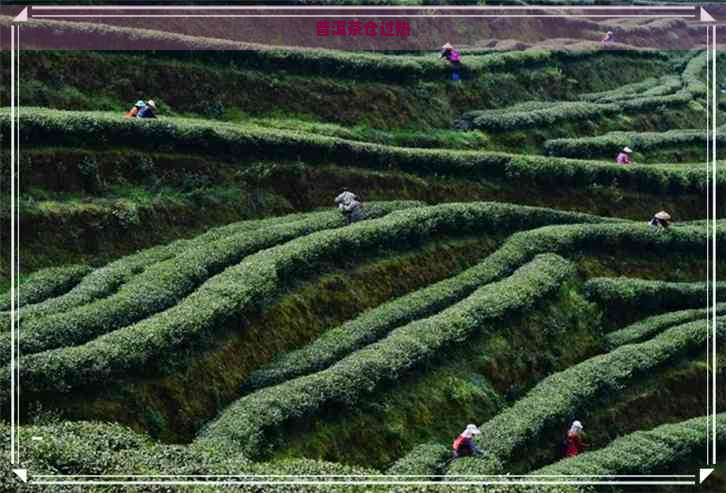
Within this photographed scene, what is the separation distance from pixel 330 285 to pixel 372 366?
379cm

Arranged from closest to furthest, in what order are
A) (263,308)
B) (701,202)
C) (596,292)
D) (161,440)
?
(161,440), (263,308), (596,292), (701,202)

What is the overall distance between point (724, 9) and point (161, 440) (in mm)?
71000

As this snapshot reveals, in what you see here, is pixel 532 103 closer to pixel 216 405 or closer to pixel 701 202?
pixel 701 202

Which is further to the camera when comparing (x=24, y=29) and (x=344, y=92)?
(x=344, y=92)

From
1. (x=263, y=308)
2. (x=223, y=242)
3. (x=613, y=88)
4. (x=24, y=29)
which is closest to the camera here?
(x=263, y=308)

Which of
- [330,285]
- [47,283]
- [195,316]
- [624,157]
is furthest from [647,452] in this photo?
[624,157]

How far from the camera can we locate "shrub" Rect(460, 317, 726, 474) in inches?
959

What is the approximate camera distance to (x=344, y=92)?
41.4m

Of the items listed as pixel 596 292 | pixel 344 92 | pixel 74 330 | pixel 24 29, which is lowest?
pixel 596 292

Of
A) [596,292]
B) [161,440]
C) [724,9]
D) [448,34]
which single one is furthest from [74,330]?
[724,9]

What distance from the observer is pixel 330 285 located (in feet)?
89.7

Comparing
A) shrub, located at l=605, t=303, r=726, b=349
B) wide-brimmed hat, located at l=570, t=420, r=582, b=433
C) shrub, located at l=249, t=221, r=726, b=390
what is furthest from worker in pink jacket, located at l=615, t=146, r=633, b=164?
wide-brimmed hat, located at l=570, t=420, r=582, b=433

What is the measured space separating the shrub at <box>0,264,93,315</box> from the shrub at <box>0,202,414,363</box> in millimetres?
1768

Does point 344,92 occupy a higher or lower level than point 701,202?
higher
